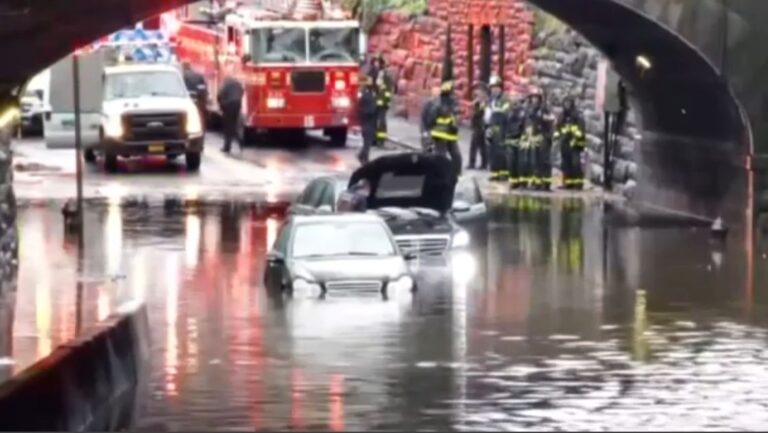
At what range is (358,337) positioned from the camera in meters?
23.8

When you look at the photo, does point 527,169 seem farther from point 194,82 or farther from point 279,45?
point 194,82

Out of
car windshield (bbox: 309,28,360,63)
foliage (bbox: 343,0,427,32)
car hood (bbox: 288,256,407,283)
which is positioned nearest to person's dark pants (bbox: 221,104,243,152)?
car windshield (bbox: 309,28,360,63)

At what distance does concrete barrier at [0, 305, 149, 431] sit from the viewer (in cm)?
1534

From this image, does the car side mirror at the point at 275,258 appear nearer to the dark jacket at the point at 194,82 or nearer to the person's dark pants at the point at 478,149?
the person's dark pants at the point at 478,149

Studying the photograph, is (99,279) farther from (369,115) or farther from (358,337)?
(369,115)

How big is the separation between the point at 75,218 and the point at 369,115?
14.5 m

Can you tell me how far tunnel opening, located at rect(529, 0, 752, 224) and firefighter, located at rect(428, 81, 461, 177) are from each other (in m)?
3.46

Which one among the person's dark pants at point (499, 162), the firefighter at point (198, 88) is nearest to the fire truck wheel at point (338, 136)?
the firefighter at point (198, 88)

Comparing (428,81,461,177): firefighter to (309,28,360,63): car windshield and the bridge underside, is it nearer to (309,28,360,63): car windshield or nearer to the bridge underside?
the bridge underside

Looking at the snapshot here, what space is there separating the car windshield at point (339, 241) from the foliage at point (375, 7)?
110ft

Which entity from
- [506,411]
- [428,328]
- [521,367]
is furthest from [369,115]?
[506,411]

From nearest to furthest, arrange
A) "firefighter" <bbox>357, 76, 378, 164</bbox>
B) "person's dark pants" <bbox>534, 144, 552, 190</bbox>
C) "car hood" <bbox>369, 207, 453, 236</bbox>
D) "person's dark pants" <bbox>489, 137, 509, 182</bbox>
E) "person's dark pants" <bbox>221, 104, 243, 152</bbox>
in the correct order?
"car hood" <bbox>369, 207, 453, 236</bbox>
"person's dark pants" <bbox>534, 144, 552, 190</bbox>
"person's dark pants" <bbox>489, 137, 509, 182</bbox>
"firefighter" <bbox>357, 76, 378, 164</bbox>
"person's dark pants" <bbox>221, 104, 243, 152</bbox>

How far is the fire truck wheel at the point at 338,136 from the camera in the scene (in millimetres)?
55878

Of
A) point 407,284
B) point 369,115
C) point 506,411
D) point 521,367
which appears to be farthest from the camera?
point 369,115
